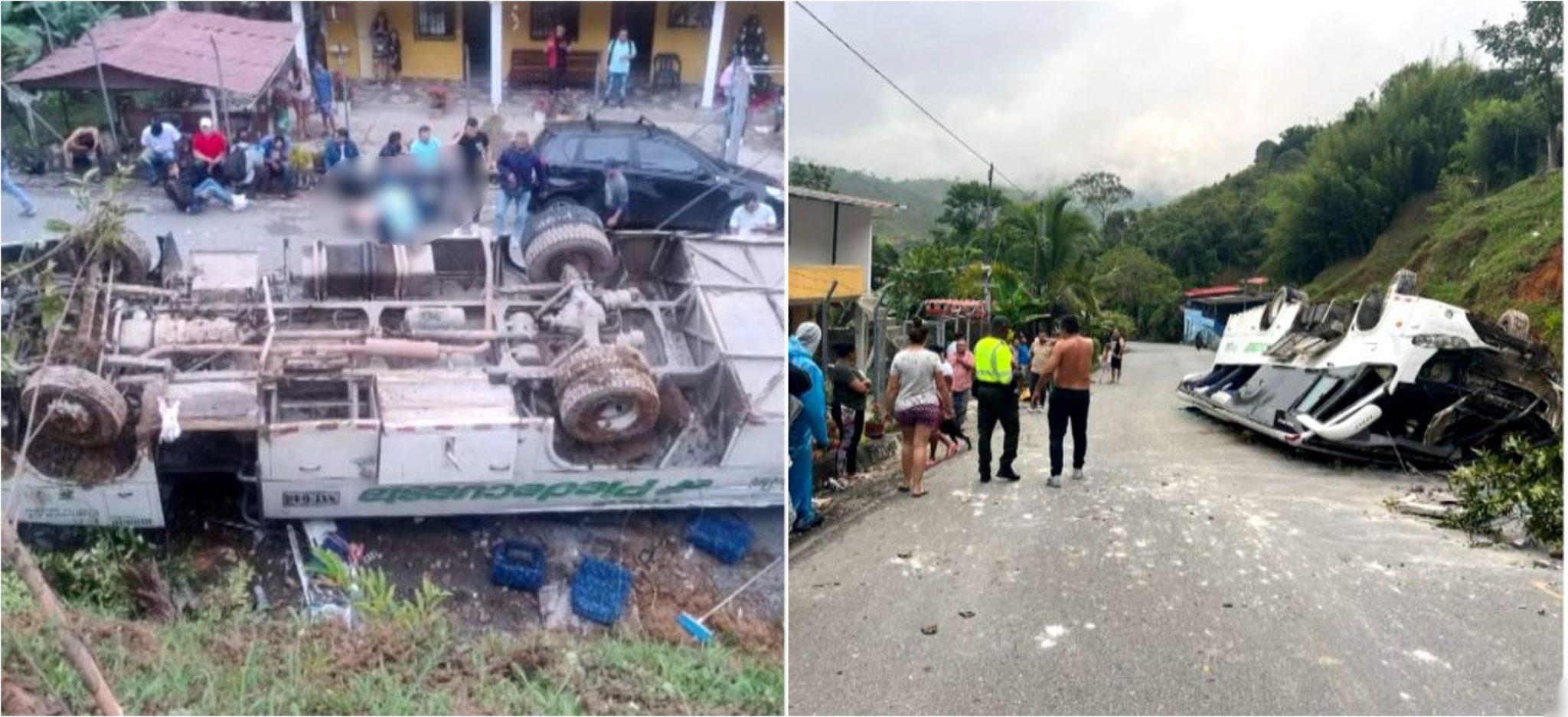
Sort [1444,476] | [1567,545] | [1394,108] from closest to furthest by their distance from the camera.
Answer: [1567,545] < [1394,108] < [1444,476]

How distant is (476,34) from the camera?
208cm

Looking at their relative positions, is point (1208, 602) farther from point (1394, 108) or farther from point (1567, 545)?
point (1394, 108)

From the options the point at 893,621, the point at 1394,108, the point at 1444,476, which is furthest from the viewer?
the point at 1444,476

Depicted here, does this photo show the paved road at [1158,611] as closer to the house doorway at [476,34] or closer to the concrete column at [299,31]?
the house doorway at [476,34]

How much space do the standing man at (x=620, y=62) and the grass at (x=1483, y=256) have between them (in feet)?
11.2

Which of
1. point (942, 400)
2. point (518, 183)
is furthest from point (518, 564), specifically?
point (942, 400)

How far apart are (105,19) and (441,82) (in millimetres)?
633

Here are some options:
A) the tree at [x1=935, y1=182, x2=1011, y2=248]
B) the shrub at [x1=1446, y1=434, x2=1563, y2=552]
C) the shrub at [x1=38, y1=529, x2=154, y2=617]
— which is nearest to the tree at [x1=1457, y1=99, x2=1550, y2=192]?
the shrub at [x1=1446, y1=434, x2=1563, y2=552]

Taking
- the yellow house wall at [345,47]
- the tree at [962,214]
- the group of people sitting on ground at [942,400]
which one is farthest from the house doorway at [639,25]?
the tree at [962,214]

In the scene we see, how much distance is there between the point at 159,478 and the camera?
80.4 inches

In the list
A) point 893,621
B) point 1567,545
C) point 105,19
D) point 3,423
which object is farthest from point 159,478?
point 1567,545

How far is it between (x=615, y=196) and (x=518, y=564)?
728 millimetres

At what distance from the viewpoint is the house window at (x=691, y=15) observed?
6.83 feet

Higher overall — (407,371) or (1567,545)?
(407,371)
